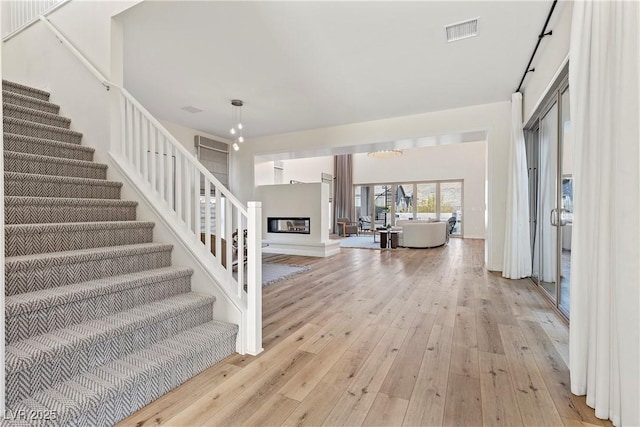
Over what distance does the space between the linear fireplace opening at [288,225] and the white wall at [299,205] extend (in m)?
0.09

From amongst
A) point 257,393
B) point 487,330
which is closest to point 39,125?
point 257,393

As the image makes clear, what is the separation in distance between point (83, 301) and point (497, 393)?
2374 mm

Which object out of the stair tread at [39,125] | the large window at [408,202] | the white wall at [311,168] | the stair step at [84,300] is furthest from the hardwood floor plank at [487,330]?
the white wall at [311,168]

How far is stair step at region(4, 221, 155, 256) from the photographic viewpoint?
184 cm

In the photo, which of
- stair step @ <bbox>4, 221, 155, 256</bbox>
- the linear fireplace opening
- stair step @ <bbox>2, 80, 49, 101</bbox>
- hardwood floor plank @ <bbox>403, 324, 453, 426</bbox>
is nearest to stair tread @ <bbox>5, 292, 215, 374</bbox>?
stair step @ <bbox>4, 221, 155, 256</bbox>

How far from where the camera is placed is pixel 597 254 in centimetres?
154

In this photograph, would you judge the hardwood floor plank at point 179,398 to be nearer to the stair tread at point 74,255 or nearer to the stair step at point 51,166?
the stair tread at point 74,255

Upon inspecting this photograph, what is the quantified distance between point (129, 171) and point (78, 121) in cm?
96

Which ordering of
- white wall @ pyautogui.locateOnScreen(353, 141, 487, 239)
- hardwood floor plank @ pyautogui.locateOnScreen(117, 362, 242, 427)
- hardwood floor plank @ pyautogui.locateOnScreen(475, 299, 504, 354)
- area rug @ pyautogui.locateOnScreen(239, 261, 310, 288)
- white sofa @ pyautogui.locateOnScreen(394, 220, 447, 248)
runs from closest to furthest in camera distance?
hardwood floor plank @ pyautogui.locateOnScreen(117, 362, 242, 427) → hardwood floor plank @ pyautogui.locateOnScreen(475, 299, 504, 354) → area rug @ pyautogui.locateOnScreen(239, 261, 310, 288) → white sofa @ pyautogui.locateOnScreen(394, 220, 447, 248) → white wall @ pyautogui.locateOnScreen(353, 141, 487, 239)

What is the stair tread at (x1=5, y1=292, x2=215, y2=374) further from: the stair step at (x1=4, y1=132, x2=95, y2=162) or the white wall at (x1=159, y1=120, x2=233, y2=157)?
the white wall at (x1=159, y1=120, x2=233, y2=157)

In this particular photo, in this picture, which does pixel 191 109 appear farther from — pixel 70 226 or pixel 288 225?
pixel 70 226

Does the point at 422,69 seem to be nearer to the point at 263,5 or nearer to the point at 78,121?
the point at 263,5

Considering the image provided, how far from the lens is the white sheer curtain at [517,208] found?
14.0ft

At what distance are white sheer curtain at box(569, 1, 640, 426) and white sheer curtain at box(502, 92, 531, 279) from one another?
2.94 metres
